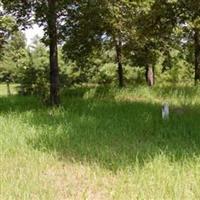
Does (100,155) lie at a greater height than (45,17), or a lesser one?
lesser

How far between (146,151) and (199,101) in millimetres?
8786

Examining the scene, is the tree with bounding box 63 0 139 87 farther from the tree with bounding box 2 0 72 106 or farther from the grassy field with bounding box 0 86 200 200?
the grassy field with bounding box 0 86 200 200

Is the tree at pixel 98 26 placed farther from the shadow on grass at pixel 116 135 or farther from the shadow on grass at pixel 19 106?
the shadow on grass at pixel 116 135

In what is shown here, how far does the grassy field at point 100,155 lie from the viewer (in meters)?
5.89

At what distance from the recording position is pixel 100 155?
7.69m

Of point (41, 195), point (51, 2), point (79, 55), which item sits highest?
point (51, 2)

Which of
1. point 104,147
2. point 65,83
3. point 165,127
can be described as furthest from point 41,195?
point 65,83

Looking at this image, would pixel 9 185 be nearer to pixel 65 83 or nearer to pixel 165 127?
pixel 165 127

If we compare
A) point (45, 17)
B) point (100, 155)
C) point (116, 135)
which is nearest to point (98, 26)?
point (45, 17)

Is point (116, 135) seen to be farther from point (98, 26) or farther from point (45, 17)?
point (98, 26)

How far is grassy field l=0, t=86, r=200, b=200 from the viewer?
5.89m

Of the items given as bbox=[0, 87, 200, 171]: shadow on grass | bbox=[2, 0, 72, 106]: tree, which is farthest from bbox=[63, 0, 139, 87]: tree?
bbox=[0, 87, 200, 171]: shadow on grass

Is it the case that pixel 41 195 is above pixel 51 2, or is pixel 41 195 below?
below

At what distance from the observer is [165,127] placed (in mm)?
10266
